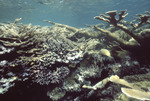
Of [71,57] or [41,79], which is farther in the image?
[71,57]

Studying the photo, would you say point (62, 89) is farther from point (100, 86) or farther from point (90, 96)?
point (100, 86)

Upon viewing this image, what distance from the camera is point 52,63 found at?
242cm

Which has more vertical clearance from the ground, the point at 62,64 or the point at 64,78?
the point at 62,64

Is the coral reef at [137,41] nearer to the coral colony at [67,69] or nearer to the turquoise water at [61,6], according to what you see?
the coral colony at [67,69]

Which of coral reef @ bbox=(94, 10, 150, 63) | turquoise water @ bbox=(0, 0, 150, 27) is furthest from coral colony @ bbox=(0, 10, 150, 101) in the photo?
turquoise water @ bbox=(0, 0, 150, 27)

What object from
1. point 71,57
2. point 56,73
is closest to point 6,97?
point 56,73

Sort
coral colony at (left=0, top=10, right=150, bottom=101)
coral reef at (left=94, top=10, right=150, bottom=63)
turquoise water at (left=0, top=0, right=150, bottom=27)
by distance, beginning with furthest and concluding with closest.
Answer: turquoise water at (left=0, top=0, right=150, bottom=27), coral reef at (left=94, top=10, right=150, bottom=63), coral colony at (left=0, top=10, right=150, bottom=101)

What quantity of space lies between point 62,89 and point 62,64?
624 mm

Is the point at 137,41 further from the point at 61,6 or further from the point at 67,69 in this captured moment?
the point at 61,6

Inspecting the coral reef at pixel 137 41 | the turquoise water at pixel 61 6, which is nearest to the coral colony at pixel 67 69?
the coral reef at pixel 137 41

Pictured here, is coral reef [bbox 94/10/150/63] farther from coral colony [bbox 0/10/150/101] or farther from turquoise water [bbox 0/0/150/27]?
turquoise water [bbox 0/0/150/27]

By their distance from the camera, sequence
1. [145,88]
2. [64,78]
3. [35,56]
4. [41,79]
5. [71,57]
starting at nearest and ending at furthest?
[145,88] → [41,79] → [35,56] → [64,78] → [71,57]


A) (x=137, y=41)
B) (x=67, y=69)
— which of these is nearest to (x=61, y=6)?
(x=137, y=41)

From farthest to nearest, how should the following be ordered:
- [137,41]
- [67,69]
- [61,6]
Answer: [61,6], [137,41], [67,69]
